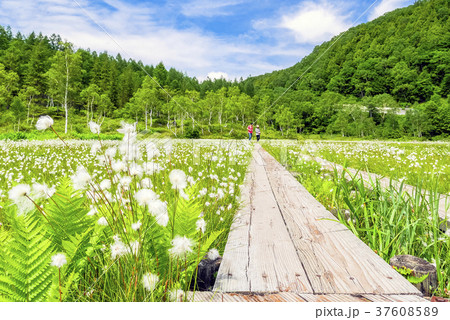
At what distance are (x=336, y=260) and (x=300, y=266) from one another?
0.27 meters

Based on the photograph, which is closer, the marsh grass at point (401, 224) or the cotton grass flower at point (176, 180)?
the cotton grass flower at point (176, 180)

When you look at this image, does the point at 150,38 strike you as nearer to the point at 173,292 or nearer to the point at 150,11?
the point at 150,11

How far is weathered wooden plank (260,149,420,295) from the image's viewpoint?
4.17 feet

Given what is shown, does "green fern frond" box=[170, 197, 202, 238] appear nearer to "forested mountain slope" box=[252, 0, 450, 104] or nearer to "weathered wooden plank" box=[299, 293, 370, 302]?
"weathered wooden plank" box=[299, 293, 370, 302]

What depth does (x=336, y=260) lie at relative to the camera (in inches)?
60.6

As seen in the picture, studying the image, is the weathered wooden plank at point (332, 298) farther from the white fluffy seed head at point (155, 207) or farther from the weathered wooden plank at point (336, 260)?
the white fluffy seed head at point (155, 207)

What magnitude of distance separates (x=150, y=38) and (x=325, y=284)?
2.43 m

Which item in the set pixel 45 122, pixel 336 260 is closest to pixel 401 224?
pixel 336 260

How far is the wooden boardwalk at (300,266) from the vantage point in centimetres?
123

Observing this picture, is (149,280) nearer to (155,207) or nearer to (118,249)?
(118,249)

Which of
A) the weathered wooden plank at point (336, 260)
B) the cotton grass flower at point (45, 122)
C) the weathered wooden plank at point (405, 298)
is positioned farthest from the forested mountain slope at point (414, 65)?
the weathered wooden plank at point (405, 298)

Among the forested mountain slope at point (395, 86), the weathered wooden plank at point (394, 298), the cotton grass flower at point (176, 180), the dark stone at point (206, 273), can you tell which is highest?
the forested mountain slope at point (395, 86)

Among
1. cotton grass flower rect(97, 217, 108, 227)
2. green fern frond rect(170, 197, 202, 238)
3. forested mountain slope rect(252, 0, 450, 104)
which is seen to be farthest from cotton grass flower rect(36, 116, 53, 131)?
forested mountain slope rect(252, 0, 450, 104)
